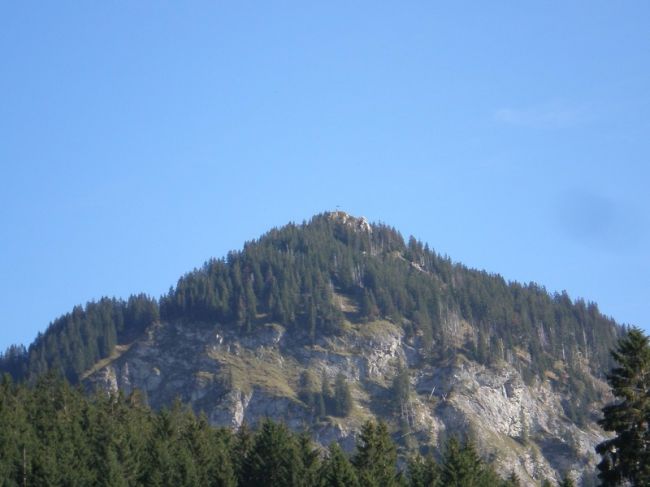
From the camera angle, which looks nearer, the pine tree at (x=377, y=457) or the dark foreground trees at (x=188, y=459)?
the dark foreground trees at (x=188, y=459)

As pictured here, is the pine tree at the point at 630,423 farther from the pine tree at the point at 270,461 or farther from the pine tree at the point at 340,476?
the pine tree at the point at 270,461

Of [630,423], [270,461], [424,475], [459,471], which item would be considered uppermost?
[270,461]

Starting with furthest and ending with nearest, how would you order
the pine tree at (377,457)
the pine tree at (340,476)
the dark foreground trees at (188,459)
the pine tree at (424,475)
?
the pine tree at (424,475), the pine tree at (377,457), the dark foreground trees at (188,459), the pine tree at (340,476)

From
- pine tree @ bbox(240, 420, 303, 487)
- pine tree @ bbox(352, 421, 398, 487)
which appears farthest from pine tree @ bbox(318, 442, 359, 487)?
pine tree @ bbox(240, 420, 303, 487)

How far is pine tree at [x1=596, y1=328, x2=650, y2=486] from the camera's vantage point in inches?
2452

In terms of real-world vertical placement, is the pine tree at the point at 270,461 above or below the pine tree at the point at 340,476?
above

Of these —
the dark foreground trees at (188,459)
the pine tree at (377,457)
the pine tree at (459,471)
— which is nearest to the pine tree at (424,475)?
the dark foreground trees at (188,459)

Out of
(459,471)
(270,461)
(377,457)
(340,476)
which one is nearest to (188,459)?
(270,461)

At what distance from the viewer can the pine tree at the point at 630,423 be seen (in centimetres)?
6228

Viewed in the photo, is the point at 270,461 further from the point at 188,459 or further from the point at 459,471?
the point at 459,471

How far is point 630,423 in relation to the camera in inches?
2472

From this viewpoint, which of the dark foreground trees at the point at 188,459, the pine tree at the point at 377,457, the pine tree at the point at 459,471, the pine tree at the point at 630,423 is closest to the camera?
the pine tree at the point at 630,423

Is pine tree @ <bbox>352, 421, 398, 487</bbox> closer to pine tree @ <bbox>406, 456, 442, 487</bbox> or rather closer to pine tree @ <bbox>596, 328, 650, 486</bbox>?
pine tree @ <bbox>406, 456, 442, 487</bbox>

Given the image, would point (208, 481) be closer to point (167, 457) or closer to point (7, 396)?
point (167, 457)
